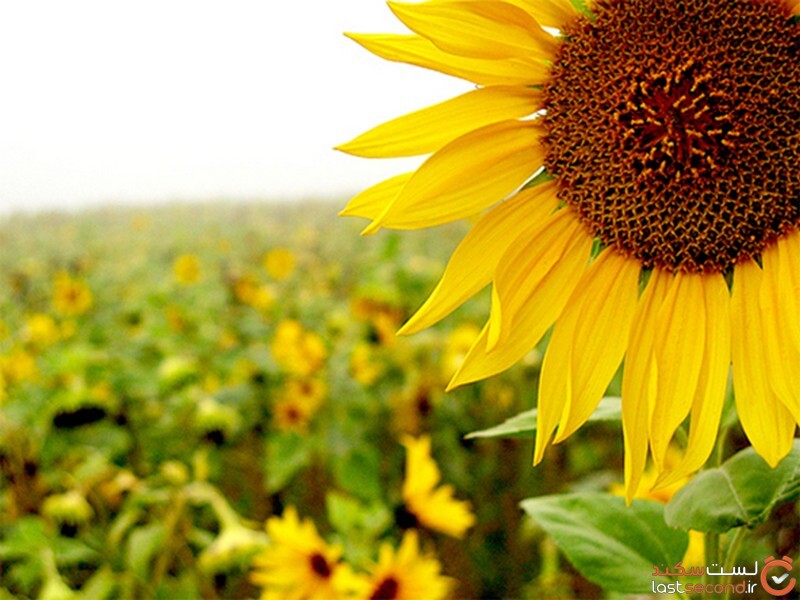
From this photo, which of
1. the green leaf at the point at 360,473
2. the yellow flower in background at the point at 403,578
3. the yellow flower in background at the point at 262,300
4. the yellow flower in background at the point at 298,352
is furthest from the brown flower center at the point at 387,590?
the yellow flower in background at the point at 262,300

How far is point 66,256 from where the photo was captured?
142 inches

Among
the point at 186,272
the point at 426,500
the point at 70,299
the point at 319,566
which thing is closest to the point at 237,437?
the point at 426,500

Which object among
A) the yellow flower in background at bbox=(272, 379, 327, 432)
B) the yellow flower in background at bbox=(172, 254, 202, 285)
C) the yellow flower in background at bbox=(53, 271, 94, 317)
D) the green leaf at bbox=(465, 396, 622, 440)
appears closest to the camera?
the green leaf at bbox=(465, 396, 622, 440)

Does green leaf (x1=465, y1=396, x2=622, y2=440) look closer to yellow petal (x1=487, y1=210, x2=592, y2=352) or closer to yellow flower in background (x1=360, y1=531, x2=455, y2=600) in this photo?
yellow petal (x1=487, y1=210, x2=592, y2=352)

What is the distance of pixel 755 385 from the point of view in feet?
1.77

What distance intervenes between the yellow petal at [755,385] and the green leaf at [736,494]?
0.07 feet

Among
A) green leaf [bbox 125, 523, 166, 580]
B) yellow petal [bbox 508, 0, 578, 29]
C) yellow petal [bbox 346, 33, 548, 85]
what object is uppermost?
yellow petal [bbox 508, 0, 578, 29]

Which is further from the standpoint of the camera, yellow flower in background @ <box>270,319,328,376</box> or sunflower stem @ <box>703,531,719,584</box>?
yellow flower in background @ <box>270,319,328,376</box>

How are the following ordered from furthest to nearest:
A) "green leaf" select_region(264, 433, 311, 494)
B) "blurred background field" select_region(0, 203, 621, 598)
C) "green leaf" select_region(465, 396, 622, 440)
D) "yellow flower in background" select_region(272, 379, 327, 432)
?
"yellow flower in background" select_region(272, 379, 327, 432), "green leaf" select_region(264, 433, 311, 494), "blurred background field" select_region(0, 203, 621, 598), "green leaf" select_region(465, 396, 622, 440)

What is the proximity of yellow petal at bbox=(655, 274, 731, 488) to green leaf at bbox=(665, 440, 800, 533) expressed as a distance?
0.03 metres

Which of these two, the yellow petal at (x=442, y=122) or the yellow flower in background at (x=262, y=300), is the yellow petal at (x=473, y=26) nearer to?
the yellow petal at (x=442, y=122)

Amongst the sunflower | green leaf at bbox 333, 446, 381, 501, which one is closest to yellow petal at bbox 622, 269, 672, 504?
the sunflower

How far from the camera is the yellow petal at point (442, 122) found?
1.73 feet

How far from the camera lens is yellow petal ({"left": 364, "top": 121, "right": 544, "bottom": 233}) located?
538 millimetres
